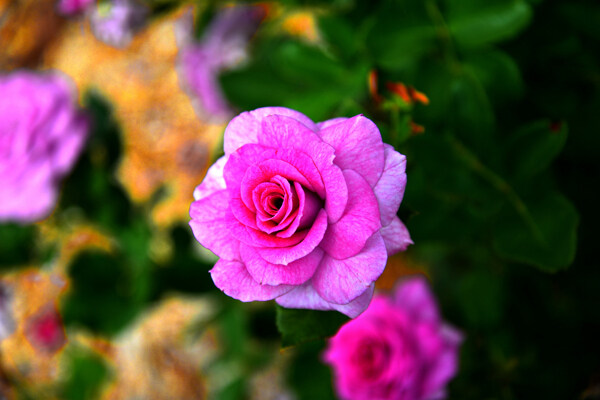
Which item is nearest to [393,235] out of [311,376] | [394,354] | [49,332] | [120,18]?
[394,354]

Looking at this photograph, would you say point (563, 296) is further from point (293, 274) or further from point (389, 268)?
point (389, 268)

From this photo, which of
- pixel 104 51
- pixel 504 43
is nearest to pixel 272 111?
pixel 504 43

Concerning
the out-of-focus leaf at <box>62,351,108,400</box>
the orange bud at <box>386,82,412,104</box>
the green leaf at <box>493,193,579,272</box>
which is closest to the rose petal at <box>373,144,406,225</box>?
the orange bud at <box>386,82,412,104</box>

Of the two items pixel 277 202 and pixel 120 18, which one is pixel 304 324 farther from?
pixel 120 18

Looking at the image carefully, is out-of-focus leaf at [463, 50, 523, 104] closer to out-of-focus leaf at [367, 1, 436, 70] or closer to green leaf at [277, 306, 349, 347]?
out-of-focus leaf at [367, 1, 436, 70]

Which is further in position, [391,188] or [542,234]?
[542,234]

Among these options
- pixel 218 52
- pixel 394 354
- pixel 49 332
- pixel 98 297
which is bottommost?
pixel 49 332
